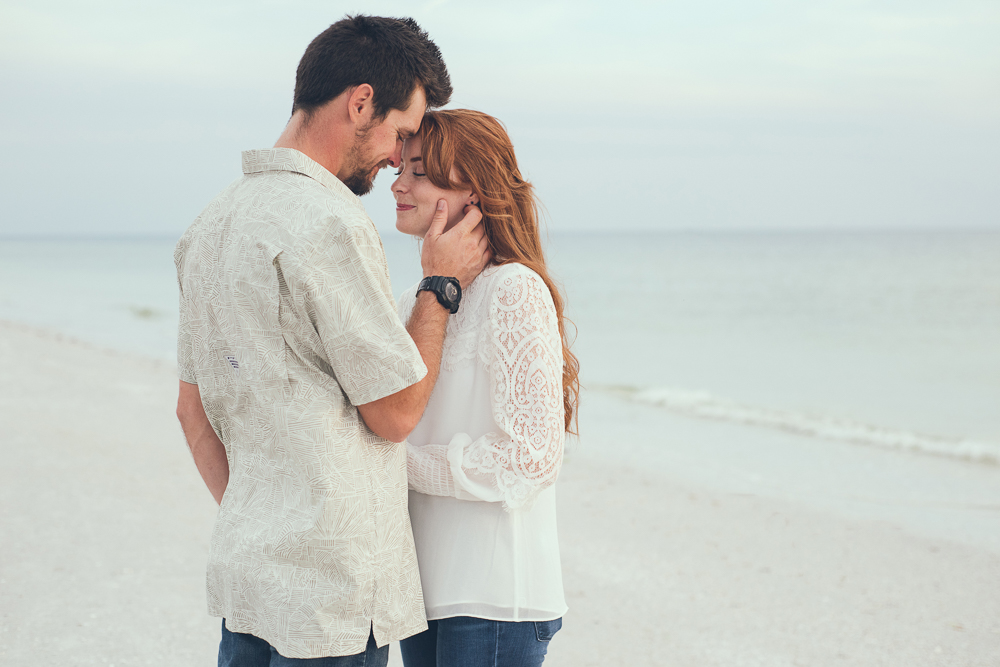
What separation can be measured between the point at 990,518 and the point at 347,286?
22.4 feet

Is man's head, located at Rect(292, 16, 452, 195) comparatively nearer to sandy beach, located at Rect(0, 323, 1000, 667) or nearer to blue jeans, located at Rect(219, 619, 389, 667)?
blue jeans, located at Rect(219, 619, 389, 667)

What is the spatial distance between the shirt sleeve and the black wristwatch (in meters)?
0.23

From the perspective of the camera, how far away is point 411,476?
190 cm

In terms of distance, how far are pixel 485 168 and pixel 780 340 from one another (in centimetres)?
2020

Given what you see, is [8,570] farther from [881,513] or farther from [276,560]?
[881,513]

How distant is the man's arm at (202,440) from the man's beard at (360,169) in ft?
2.06

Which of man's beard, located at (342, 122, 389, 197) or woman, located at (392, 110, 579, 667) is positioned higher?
man's beard, located at (342, 122, 389, 197)

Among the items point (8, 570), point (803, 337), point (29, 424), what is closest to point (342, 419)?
point (8, 570)

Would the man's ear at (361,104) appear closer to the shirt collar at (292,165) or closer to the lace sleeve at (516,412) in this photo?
the shirt collar at (292,165)

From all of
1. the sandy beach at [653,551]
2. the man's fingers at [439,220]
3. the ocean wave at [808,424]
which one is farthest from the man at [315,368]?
the ocean wave at [808,424]

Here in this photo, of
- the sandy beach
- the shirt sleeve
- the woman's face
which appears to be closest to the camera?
the shirt sleeve

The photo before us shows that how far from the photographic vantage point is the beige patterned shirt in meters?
1.51

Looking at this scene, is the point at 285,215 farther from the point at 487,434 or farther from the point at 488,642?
the point at 488,642

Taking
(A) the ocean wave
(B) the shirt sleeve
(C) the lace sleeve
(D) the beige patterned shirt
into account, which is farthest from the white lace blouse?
(A) the ocean wave
